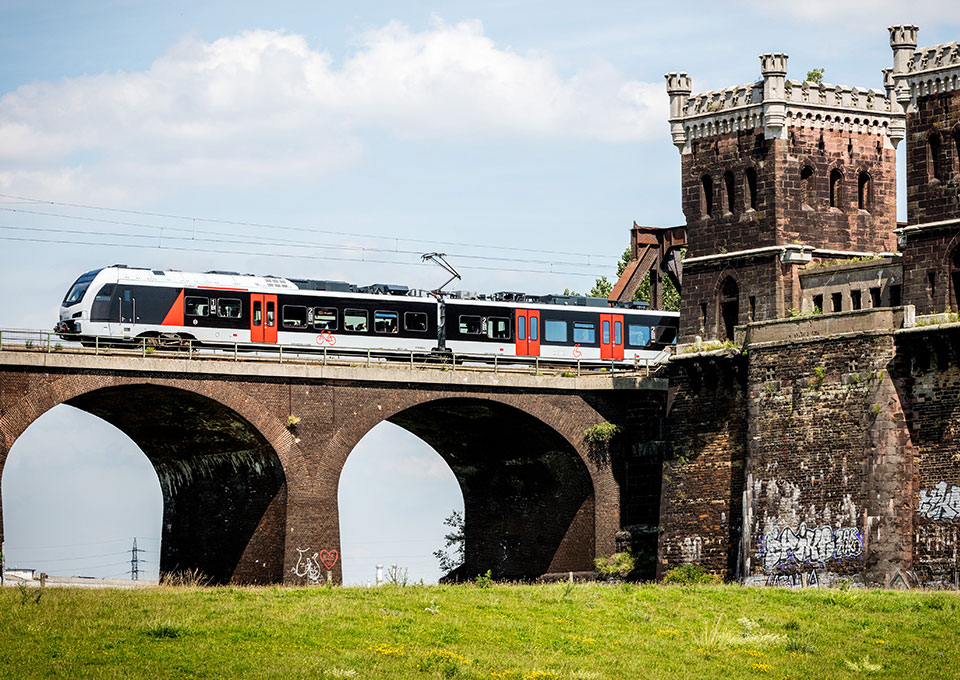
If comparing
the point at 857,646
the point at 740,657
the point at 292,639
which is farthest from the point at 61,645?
the point at 857,646

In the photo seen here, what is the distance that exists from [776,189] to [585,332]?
12.4 m

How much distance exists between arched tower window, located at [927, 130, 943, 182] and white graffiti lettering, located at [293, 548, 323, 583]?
24.9 m

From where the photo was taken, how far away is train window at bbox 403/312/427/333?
66250 mm

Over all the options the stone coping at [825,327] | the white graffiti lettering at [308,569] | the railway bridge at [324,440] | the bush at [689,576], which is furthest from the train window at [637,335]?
the white graffiti lettering at [308,569]

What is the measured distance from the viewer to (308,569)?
191 ft

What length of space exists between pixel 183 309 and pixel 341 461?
826cm

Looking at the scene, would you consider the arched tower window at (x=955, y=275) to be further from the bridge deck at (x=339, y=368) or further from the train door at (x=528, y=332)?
the train door at (x=528, y=332)

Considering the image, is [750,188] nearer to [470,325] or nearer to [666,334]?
[666,334]

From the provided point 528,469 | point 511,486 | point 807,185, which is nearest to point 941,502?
point 807,185

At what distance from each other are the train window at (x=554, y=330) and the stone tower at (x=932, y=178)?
698 inches

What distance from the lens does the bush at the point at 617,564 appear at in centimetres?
6347

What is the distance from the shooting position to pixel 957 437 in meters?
52.3

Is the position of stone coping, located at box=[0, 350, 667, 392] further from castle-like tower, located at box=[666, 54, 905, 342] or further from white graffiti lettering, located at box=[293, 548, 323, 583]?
white graffiti lettering, located at box=[293, 548, 323, 583]

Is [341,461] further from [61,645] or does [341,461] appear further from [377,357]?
[61,645]
